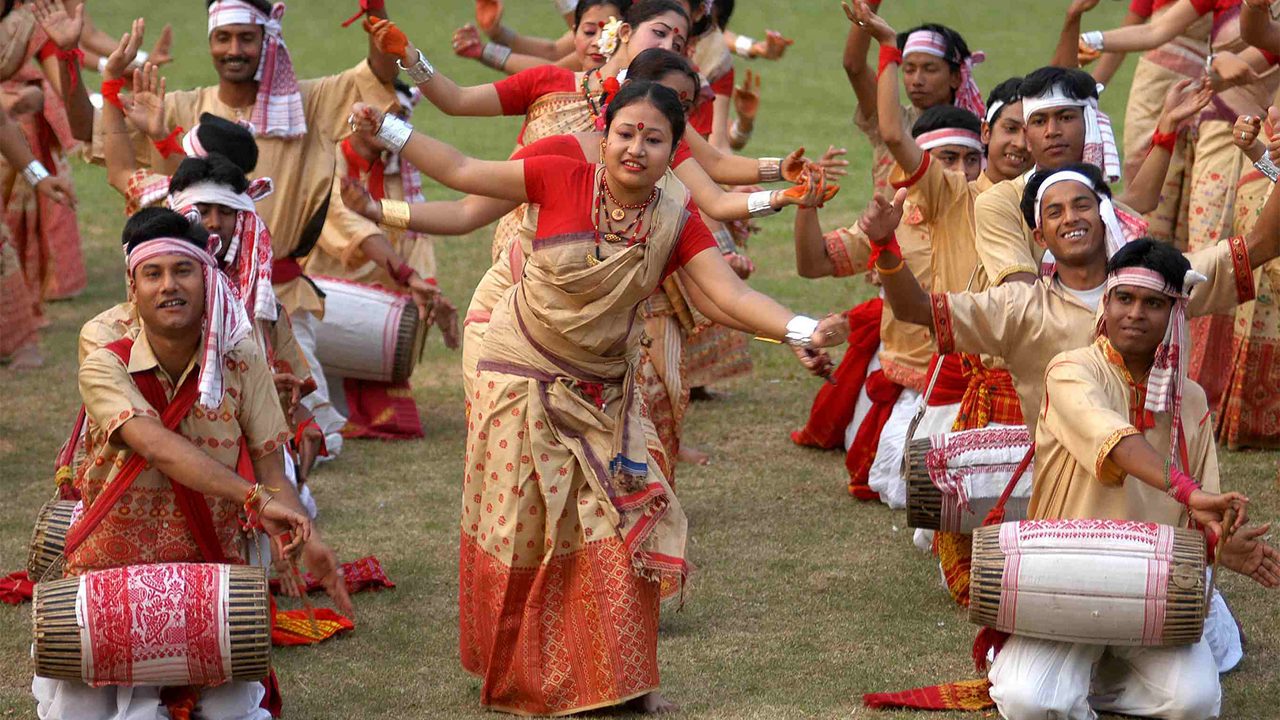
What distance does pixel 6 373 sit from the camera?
9.49m

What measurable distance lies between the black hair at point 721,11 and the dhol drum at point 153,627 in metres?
5.42

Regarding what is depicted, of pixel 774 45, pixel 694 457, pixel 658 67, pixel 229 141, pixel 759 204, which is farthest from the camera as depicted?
pixel 774 45

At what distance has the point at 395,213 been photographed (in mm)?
5559

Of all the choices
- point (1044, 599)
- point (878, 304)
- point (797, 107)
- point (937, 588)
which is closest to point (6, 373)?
point (878, 304)

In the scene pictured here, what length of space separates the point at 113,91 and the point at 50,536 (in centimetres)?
243

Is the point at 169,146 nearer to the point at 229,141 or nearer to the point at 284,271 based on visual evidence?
the point at 229,141

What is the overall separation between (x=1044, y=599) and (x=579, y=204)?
1.65 metres

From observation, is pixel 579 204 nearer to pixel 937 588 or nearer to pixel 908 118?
pixel 937 588

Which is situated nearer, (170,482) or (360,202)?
(170,482)

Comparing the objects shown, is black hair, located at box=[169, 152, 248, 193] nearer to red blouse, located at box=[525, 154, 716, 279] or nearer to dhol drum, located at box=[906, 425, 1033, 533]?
red blouse, located at box=[525, 154, 716, 279]

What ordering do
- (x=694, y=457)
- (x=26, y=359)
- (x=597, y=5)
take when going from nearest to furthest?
(x=597, y=5) < (x=694, y=457) < (x=26, y=359)

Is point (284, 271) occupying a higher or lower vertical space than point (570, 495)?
higher

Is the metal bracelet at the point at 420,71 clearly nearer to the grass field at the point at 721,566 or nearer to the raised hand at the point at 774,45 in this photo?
the grass field at the point at 721,566

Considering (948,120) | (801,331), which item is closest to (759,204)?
(801,331)
